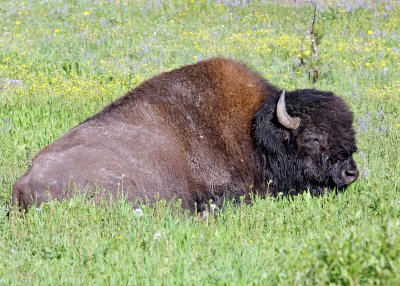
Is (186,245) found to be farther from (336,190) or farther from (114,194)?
(336,190)

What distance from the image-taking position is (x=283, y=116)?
25.4ft

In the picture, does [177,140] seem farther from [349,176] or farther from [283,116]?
[349,176]

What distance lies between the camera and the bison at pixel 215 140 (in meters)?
7.42

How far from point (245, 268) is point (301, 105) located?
348cm

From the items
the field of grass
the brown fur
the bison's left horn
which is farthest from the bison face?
the field of grass

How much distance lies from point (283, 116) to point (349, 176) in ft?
2.67

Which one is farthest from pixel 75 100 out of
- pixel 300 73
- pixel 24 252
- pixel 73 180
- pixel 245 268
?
pixel 245 268

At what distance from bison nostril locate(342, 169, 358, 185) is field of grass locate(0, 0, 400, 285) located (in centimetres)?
9

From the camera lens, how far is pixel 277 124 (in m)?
7.86

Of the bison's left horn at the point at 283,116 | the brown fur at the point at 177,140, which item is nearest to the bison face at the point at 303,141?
the bison's left horn at the point at 283,116

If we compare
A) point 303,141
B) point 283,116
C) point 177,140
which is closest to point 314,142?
point 303,141

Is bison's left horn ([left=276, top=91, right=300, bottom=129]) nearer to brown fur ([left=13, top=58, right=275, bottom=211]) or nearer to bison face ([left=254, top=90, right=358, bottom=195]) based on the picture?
bison face ([left=254, top=90, right=358, bottom=195])

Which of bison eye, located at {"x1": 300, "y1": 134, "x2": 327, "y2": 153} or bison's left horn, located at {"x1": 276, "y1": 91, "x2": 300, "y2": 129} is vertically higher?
bison's left horn, located at {"x1": 276, "y1": 91, "x2": 300, "y2": 129}

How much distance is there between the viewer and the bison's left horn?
7.73 m
